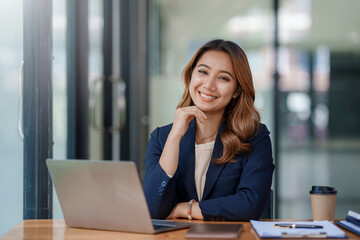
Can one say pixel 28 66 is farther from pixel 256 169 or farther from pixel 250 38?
pixel 250 38

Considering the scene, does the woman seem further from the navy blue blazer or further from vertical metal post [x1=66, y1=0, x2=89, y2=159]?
vertical metal post [x1=66, y1=0, x2=89, y2=159]

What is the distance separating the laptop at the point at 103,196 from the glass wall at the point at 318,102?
343cm

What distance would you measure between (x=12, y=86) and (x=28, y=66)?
124 millimetres

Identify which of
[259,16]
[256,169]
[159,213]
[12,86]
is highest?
[259,16]

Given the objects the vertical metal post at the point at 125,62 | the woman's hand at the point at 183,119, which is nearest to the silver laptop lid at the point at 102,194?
the woman's hand at the point at 183,119

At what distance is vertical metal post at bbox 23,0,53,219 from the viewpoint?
2.48 meters

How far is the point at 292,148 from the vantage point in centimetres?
498

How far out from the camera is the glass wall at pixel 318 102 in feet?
16.0

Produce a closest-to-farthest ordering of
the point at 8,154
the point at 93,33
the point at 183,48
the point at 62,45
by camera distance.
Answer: the point at 8,154 < the point at 62,45 < the point at 93,33 < the point at 183,48

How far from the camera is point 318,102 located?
4910 mm

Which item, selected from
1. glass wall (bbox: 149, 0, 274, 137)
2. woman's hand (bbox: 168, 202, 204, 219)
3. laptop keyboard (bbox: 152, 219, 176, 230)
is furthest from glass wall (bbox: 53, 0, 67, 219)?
glass wall (bbox: 149, 0, 274, 137)

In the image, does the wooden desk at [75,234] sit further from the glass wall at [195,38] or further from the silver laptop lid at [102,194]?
the glass wall at [195,38]

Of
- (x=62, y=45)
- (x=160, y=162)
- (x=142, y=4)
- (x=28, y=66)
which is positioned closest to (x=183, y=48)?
(x=142, y=4)

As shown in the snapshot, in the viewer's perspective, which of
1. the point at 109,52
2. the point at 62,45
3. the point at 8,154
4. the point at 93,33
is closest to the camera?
the point at 8,154
